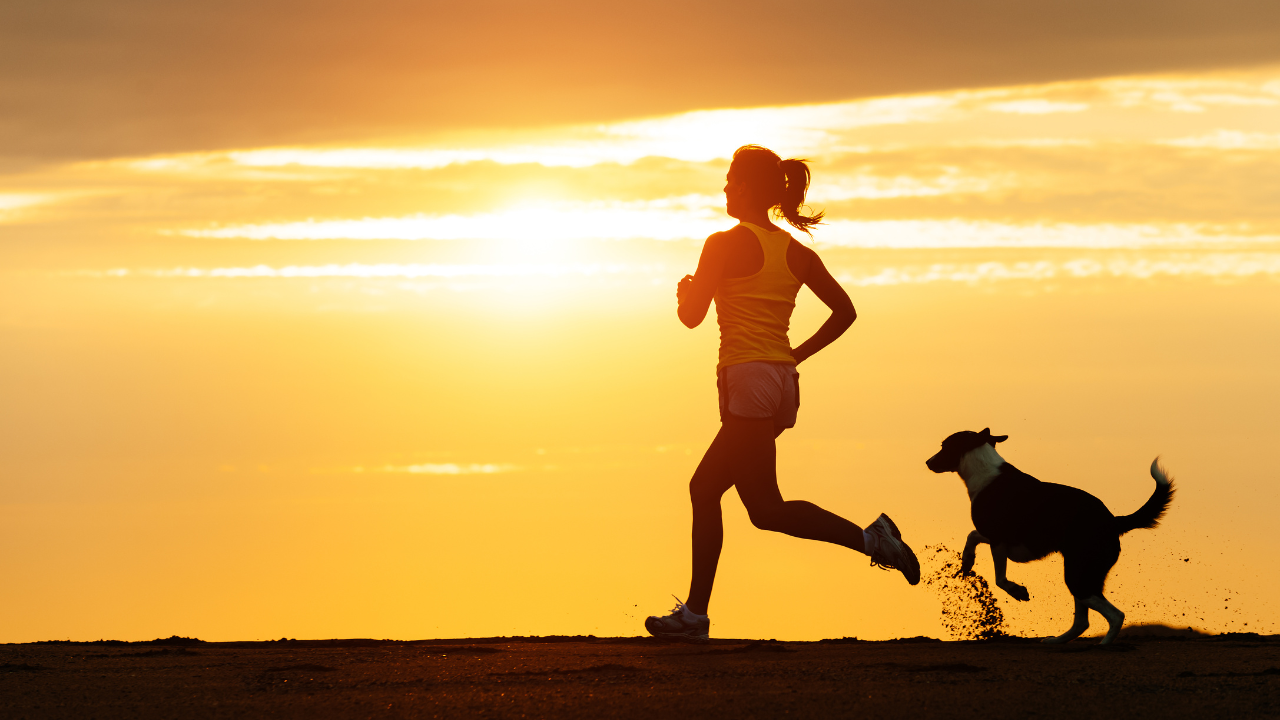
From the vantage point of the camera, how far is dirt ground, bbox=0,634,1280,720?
17.4 feet

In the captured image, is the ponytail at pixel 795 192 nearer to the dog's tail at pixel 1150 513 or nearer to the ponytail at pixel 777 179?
the ponytail at pixel 777 179

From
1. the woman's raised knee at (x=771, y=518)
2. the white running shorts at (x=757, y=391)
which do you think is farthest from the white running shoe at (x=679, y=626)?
the white running shorts at (x=757, y=391)

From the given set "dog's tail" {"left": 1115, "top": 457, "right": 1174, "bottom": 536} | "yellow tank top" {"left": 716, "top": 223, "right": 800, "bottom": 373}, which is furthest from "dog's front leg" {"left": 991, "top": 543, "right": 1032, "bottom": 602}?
"yellow tank top" {"left": 716, "top": 223, "right": 800, "bottom": 373}

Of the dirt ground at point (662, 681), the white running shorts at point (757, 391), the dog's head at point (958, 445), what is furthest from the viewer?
the dog's head at point (958, 445)

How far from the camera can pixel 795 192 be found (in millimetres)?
7422

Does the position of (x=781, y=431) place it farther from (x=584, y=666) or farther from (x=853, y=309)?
(x=584, y=666)

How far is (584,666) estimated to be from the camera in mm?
6555

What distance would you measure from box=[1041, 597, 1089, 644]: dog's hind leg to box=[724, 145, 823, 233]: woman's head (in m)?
2.96

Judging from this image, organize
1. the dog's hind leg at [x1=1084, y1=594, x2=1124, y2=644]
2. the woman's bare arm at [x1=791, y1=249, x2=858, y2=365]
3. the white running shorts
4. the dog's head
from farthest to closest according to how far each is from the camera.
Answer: the dog's head, the dog's hind leg at [x1=1084, y1=594, x2=1124, y2=644], the woman's bare arm at [x1=791, y1=249, x2=858, y2=365], the white running shorts

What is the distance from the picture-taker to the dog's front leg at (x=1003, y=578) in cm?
842

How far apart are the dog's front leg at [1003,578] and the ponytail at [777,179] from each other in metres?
2.68

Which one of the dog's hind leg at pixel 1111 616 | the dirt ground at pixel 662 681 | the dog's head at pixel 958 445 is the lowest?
the dirt ground at pixel 662 681

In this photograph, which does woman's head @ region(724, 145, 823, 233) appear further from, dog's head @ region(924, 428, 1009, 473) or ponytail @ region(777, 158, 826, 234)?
dog's head @ region(924, 428, 1009, 473)

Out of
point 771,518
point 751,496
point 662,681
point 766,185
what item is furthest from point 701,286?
point 662,681
